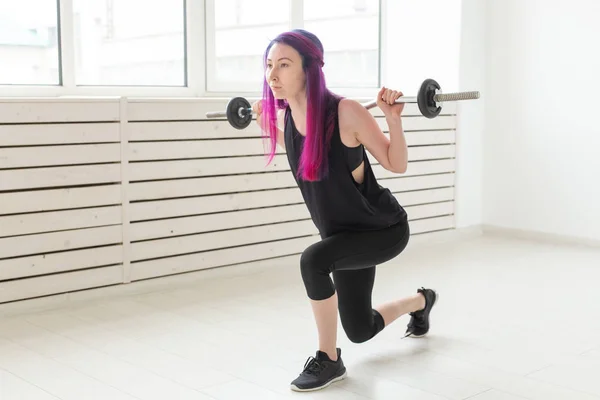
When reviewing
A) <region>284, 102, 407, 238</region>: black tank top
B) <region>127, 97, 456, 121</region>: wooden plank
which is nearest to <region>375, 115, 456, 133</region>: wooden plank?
<region>127, 97, 456, 121</region>: wooden plank

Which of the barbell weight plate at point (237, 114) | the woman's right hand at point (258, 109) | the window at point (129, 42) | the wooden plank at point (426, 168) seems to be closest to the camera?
the woman's right hand at point (258, 109)

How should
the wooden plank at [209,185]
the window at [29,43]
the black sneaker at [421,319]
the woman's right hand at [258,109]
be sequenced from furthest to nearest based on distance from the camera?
the wooden plank at [209,185]
the window at [29,43]
the black sneaker at [421,319]
the woman's right hand at [258,109]

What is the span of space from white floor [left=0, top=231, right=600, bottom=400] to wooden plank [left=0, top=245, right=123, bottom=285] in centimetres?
18

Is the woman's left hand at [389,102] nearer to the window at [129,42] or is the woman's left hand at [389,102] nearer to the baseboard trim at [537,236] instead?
the window at [129,42]

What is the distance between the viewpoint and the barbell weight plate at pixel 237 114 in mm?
3170

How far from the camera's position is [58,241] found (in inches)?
153

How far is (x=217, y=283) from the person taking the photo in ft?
14.4

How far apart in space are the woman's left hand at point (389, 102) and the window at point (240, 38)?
2295 mm

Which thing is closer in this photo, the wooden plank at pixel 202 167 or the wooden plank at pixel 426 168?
the wooden plank at pixel 202 167

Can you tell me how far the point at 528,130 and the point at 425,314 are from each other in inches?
106

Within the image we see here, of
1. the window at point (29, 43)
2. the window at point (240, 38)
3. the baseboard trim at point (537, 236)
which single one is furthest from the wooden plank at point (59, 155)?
the baseboard trim at point (537, 236)

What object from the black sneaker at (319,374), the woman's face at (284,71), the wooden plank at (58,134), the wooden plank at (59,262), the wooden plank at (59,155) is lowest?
the black sneaker at (319,374)

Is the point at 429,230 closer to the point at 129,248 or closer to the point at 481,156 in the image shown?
the point at 481,156

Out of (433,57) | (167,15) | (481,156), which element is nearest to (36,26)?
(167,15)
